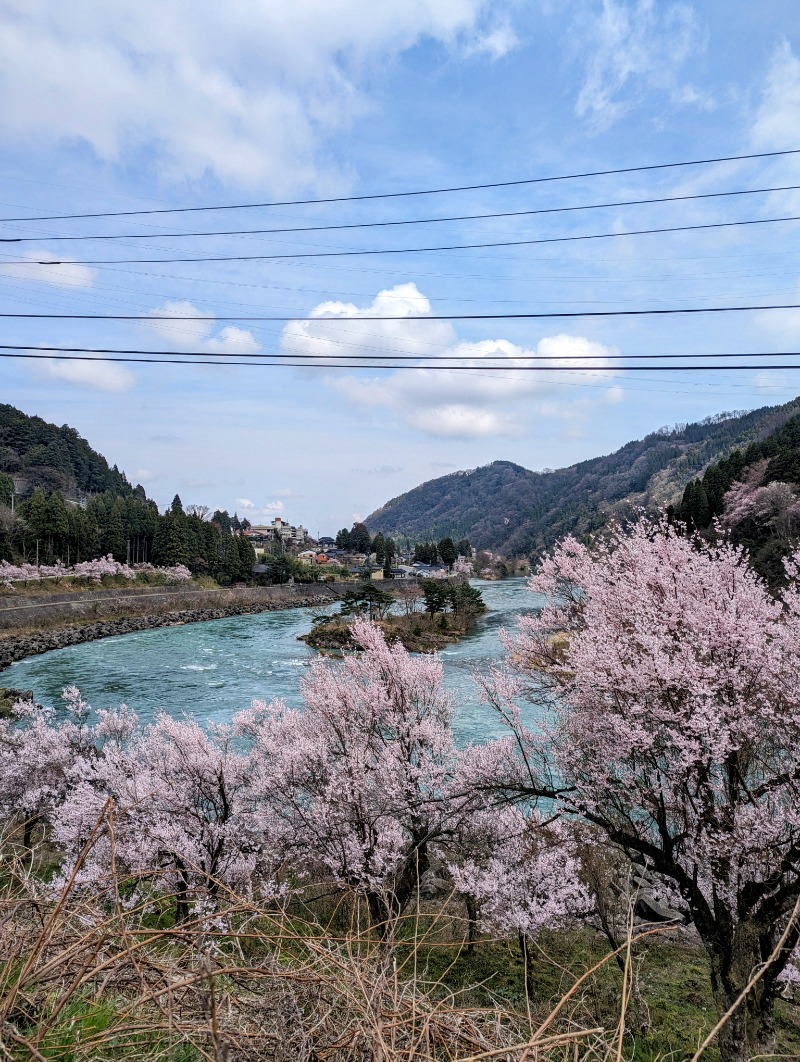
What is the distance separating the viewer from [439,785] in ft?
36.9

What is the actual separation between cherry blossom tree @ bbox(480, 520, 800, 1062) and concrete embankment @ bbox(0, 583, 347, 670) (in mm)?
35580

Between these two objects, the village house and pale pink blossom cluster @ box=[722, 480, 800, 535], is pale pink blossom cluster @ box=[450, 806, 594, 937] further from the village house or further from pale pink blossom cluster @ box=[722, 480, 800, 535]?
the village house

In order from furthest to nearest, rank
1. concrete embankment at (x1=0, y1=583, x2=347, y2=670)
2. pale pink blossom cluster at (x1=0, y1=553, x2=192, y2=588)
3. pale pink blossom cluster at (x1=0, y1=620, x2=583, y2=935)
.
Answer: pale pink blossom cluster at (x1=0, y1=553, x2=192, y2=588) < concrete embankment at (x1=0, y1=583, x2=347, y2=670) < pale pink blossom cluster at (x1=0, y1=620, x2=583, y2=935)

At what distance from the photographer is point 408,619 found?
156 ft

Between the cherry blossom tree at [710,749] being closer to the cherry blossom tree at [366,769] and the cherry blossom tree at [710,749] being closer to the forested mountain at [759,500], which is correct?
the cherry blossom tree at [366,769]

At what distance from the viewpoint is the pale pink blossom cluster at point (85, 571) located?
50.7m

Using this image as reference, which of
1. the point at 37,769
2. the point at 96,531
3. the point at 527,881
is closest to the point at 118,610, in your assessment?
the point at 96,531

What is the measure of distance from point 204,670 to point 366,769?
23.6 meters

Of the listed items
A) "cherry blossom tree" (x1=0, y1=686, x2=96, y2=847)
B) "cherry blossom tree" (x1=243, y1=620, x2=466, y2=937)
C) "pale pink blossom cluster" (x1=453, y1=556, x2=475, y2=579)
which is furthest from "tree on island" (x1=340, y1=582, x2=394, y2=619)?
"pale pink blossom cluster" (x1=453, y1=556, x2=475, y2=579)

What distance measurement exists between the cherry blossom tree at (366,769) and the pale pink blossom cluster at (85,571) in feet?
153

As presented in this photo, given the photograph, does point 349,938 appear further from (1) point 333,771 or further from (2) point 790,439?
(2) point 790,439

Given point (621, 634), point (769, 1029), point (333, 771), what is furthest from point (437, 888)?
point (621, 634)

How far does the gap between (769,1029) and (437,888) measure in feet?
24.1

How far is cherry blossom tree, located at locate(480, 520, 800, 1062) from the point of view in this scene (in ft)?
Result: 19.7
